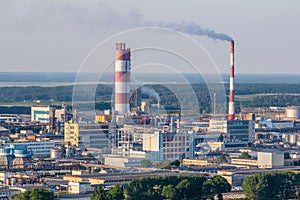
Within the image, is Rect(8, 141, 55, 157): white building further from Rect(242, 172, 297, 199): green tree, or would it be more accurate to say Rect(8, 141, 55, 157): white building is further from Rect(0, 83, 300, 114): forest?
Rect(0, 83, 300, 114): forest

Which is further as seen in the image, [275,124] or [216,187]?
[275,124]

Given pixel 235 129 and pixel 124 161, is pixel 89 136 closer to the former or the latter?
pixel 124 161

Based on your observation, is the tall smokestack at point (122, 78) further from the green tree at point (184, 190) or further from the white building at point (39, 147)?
the green tree at point (184, 190)

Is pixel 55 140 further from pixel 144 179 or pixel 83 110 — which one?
pixel 144 179

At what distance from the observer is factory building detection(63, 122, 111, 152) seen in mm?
20594

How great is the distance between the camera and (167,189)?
42.7 feet

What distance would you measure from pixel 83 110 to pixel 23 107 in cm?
780

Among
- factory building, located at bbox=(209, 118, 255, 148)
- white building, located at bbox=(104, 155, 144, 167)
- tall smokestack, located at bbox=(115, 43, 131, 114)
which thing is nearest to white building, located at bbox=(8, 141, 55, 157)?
white building, located at bbox=(104, 155, 144, 167)

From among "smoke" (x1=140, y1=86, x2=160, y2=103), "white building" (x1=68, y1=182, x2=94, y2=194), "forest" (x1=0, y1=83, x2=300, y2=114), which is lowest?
"white building" (x1=68, y1=182, x2=94, y2=194)

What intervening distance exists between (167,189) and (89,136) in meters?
7.93

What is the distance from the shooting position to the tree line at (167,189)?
41.6 ft

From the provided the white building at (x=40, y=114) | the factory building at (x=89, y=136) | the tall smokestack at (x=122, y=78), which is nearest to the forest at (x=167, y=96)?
the white building at (x=40, y=114)

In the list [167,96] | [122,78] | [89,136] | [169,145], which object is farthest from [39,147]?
[167,96]

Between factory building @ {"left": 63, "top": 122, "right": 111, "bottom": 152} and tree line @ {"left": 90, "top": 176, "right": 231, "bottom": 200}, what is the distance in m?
6.75
